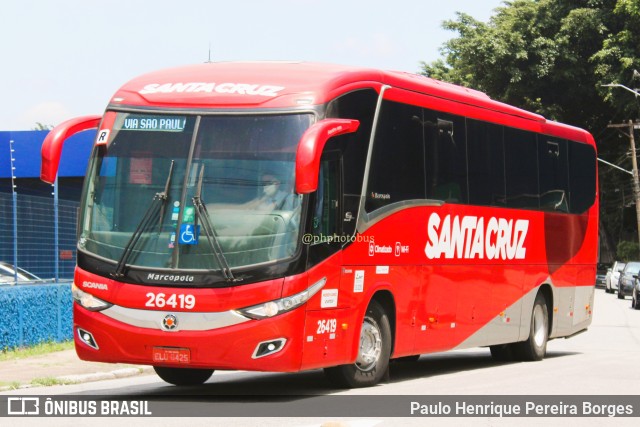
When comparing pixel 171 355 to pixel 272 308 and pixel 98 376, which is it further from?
pixel 98 376

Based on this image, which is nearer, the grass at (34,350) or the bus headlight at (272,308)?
the bus headlight at (272,308)

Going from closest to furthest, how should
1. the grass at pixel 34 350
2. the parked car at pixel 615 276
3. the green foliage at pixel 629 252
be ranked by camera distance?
the grass at pixel 34 350, the parked car at pixel 615 276, the green foliage at pixel 629 252

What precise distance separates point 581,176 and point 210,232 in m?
11.1

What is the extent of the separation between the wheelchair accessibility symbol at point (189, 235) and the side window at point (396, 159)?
230 centimetres

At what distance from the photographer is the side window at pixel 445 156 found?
52.0 feet

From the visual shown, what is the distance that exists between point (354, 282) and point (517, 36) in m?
44.5

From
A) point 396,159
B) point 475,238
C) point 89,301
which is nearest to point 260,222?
point 89,301

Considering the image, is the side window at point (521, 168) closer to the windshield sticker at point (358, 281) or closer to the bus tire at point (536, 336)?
the bus tire at point (536, 336)

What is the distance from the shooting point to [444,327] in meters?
16.2

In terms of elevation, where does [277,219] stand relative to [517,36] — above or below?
below

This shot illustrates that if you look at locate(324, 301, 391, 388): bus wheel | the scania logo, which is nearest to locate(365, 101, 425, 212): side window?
locate(324, 301, 391, 388): bus wheel

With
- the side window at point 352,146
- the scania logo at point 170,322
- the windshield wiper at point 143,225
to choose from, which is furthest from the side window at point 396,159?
the scania logo at point 170,322
